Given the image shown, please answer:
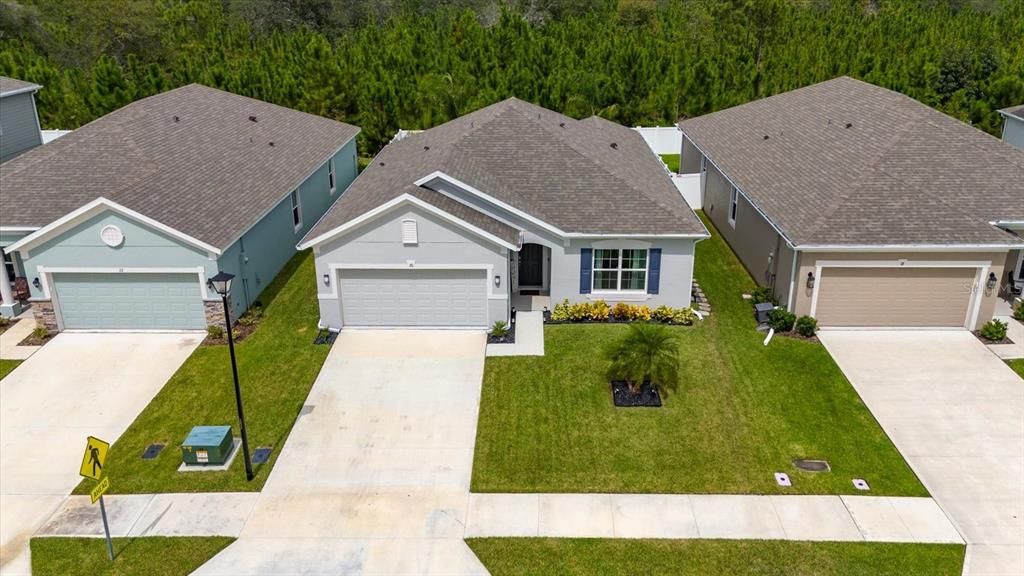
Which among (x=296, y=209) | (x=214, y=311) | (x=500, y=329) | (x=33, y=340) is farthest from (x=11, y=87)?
(x=500, y=329)

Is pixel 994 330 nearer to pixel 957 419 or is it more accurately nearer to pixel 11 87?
pixel 957 419

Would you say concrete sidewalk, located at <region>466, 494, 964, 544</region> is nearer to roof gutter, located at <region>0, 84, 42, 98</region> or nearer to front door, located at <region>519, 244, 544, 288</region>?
front door, located at <region>519, 244, 544, 288</region>

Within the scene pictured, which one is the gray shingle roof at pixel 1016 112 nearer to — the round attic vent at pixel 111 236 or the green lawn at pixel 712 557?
the green lawn at pixel 712 557

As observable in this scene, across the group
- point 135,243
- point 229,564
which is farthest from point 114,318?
point 229,564

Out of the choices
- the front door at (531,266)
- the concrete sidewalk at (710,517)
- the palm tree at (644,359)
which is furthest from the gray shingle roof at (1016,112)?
the concrete sidewalk at (710,517)

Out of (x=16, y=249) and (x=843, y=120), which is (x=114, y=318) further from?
(x=843, y=120)
